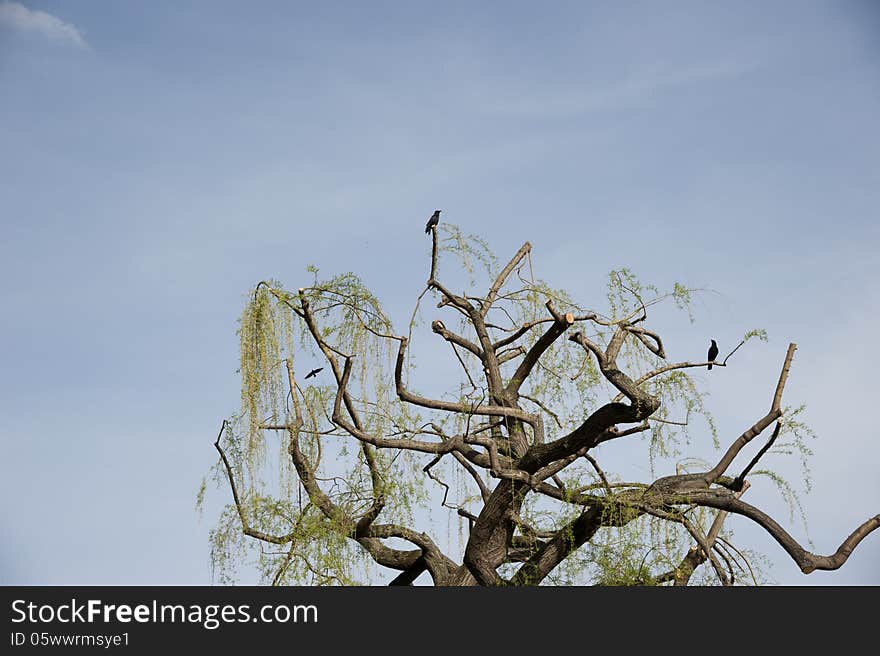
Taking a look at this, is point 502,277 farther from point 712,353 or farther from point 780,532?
point 780,532

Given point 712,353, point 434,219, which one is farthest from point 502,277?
point 712,353

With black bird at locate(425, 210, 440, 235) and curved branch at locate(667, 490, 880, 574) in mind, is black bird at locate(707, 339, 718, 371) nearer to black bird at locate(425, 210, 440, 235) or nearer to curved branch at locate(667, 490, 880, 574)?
curved branch at locate(667, 490, 880, 574)

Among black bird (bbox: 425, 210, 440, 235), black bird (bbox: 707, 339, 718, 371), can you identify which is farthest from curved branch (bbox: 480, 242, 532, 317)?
black bird (bbox: 707, 339, 718, 371)

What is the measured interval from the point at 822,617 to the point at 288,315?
11.7ft

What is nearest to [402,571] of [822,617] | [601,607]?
[601,607]

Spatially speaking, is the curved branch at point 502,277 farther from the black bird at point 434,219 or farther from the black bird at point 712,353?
the black bird at point 712,353

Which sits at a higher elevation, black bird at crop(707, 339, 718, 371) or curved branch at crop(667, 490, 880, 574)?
black bird at crop(707, 339, 718, 371)

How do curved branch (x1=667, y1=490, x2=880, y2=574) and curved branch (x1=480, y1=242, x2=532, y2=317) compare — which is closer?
curved branch (x1=667, y1=490, x2=880, y2=574)

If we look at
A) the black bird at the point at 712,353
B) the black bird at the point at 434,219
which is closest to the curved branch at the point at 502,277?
the black bird at the point at 434,219

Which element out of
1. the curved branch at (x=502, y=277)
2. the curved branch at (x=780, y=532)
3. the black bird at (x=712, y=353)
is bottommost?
the curved branch at (x=780, y=532)

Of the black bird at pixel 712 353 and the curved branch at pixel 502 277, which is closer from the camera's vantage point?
the black bird at pixel 712 353

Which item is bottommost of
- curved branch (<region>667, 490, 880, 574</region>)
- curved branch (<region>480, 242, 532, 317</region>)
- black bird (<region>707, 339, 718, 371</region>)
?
curved branch (<region>667, 490, 880, 574</region>)

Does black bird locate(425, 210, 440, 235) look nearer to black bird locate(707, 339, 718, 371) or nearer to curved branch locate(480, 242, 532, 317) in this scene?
curved branch locate(480, 242, 532, 317)

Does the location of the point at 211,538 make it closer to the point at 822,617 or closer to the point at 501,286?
the point at 501,286
